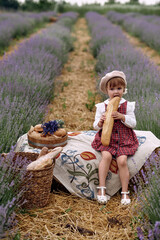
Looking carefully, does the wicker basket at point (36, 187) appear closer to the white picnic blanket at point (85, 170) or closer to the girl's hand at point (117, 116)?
the white picnic blanket at point (85, 170)

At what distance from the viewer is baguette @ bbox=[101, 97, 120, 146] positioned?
2604mm

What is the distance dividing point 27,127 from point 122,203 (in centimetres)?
135

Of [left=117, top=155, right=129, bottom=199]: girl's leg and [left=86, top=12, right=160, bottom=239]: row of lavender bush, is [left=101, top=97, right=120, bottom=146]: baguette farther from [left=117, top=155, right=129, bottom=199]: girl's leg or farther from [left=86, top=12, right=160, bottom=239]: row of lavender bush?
[left=86, top=12, right=160, bottom=239]: row of lavender bush

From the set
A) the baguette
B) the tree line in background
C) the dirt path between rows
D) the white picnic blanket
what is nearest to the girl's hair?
the baguette

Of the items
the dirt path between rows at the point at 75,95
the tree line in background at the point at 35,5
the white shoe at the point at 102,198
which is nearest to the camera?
the white shoe at the point at 102,198

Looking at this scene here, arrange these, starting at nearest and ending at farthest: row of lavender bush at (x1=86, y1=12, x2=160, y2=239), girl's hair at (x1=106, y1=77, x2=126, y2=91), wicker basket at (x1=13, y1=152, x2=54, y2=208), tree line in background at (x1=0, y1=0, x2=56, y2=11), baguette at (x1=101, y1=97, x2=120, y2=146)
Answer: row of lavender bush at (x1=86, y1=12, x2=160, y2=239) < wicker basket at (x1=13, y1=152, x2=54, y2=208) < baguette at (x1=101, y1=97, x2=120, y2=146) < girl's hair at (x1=106, y1=77, x2=126, y2=91) < tree line in background at (x1=0, y1=0, x2=56, y2=11)

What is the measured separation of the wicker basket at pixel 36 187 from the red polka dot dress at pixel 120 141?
63cm

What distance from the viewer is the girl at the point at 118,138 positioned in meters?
2.55

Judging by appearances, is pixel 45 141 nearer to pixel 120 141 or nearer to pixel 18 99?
pixel 120 141

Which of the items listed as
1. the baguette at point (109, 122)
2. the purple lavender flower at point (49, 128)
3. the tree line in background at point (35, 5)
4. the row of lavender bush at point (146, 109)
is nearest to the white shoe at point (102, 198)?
the row of lavender bush at point (146, 109)

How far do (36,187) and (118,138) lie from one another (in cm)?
93

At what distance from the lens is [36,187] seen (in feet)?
7.22

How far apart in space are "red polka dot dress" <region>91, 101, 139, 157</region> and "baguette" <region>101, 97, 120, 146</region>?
0.09 m

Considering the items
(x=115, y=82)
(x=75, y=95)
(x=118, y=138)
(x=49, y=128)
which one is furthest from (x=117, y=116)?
(x=75, y=95)
